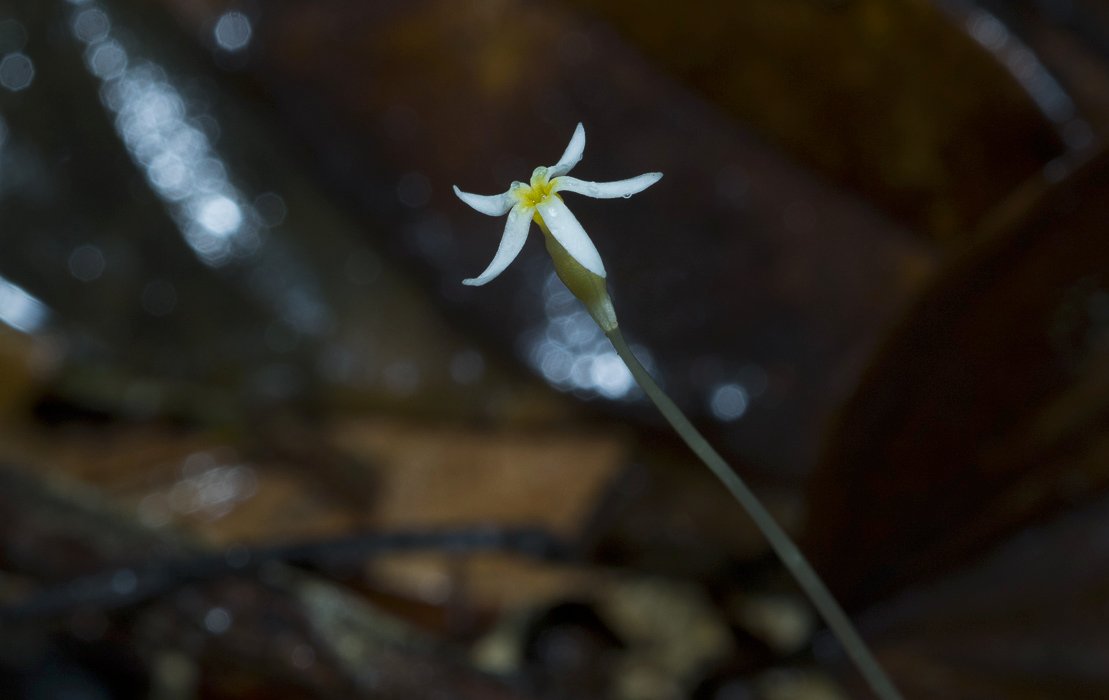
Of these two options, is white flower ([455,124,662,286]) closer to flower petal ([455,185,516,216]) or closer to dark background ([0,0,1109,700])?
flower petal ([455,185,516,216])

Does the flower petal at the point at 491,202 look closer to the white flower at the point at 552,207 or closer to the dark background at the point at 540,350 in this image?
the white flower at the point at 552,207

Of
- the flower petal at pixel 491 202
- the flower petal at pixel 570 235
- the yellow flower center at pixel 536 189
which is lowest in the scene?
the flower petal at pixel 570 235

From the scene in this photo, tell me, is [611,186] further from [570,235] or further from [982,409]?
[982,409]

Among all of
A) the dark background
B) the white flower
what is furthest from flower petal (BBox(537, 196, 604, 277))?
the dark background

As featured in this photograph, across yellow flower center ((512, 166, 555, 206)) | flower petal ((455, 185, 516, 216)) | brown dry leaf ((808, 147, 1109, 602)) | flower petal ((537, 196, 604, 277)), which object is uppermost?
brown dry leaf ((808, 147, 1109, 602))

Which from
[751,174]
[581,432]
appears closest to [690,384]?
[581,432]

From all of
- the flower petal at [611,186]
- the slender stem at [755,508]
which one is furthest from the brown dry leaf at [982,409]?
the flower petal at [611,186]

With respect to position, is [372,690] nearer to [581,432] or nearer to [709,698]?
[709,698]
